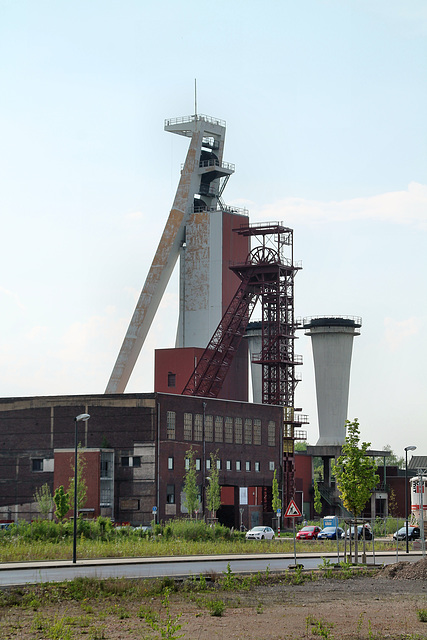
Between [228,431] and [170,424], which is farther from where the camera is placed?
[228,431]

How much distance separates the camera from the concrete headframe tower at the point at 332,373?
109438 mm

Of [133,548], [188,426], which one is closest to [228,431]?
[188,426]

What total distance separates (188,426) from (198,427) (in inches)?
65.3

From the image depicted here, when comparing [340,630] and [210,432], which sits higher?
[210,432]

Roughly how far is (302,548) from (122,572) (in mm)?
22013

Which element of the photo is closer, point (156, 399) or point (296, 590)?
point (296, 590)

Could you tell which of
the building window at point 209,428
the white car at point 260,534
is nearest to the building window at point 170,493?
the building window at point 209,428

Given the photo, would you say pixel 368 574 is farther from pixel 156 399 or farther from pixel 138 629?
pixel 156 399

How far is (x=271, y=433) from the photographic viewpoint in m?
91.5

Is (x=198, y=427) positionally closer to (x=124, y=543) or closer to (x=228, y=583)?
(x=124, y=543)

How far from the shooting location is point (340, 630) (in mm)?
19656

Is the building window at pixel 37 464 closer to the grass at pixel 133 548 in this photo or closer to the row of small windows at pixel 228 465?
the row of small windows at pixel 228 465

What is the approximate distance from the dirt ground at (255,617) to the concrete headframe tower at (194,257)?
242 feet

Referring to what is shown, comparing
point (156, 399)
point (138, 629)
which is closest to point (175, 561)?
point (138, 629)
